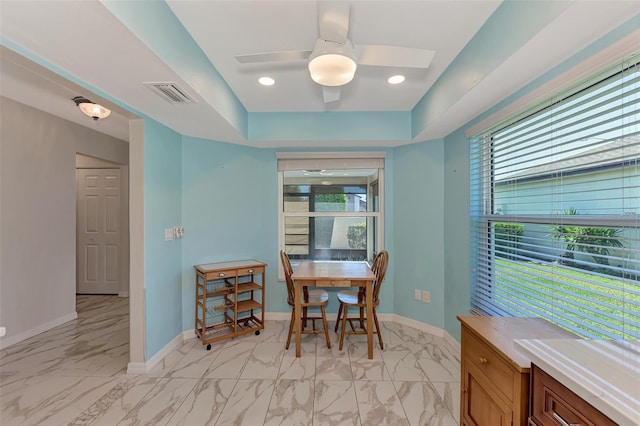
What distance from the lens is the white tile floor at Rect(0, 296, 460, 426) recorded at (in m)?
1.75

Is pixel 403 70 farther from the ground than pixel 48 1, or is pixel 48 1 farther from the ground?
pixel 403 70

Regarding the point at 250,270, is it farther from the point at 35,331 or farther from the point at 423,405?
the point at 35,331

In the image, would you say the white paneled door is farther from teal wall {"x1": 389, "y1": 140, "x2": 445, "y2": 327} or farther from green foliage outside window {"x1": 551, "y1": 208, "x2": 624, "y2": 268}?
green foliage outside window {"x1": 551, "y1": 208, "x2": 624, "y2": 268}

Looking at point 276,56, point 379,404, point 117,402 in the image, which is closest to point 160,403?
point 117,402

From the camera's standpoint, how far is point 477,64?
1.66 m

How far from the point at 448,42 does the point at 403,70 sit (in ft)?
1.33

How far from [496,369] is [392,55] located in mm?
1649

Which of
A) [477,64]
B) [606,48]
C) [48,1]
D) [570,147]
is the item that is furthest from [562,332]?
[48,1]

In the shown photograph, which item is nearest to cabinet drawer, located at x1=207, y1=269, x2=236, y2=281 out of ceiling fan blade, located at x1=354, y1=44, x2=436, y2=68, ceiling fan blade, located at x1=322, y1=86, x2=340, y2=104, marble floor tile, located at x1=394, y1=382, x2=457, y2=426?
marble floor tile, located at x1=394, y1=382, x2=457, y2=426

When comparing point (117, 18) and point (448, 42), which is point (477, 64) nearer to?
point (448, 42)

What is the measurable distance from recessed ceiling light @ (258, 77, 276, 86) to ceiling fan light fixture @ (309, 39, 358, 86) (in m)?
0.96

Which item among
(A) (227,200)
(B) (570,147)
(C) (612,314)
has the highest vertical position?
(B) (570,147)

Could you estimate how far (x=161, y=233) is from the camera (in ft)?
8.22

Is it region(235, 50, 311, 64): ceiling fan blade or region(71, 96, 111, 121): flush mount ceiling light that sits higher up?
region(71, 96, 111, 121): flush mount ceiling light
